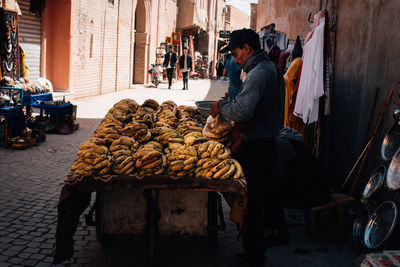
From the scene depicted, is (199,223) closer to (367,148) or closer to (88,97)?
(367,148)

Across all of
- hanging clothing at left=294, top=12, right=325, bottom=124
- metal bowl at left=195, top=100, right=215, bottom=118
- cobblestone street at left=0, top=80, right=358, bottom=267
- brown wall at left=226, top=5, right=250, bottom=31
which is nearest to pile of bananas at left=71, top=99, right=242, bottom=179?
metal bowl at left=195, top=100, right=215, bottom=118

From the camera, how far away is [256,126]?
12.2ft

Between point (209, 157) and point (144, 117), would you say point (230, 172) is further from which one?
point (144, 117)

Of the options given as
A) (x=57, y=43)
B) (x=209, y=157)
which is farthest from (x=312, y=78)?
(x=57, y=43)

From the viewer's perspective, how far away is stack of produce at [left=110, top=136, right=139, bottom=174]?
10.6 feet

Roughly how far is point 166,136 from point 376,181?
95.2 inches

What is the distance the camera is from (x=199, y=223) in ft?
12.3

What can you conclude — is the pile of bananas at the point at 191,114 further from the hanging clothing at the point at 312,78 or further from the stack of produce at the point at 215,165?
the stack of produce at the point at 215,165

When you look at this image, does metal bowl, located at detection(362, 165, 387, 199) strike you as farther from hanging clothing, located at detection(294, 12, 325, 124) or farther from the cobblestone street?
hanging clothing, located at detection(294, 12, 325, 124)

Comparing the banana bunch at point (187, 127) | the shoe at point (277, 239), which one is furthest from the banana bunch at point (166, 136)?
the shoe at point (277, 239)

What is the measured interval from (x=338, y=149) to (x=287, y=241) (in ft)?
7.69

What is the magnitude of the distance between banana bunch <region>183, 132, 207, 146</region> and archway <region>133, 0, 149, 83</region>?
810 inches

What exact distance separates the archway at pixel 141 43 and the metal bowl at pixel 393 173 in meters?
20.9

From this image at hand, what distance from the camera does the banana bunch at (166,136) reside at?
3822mm
